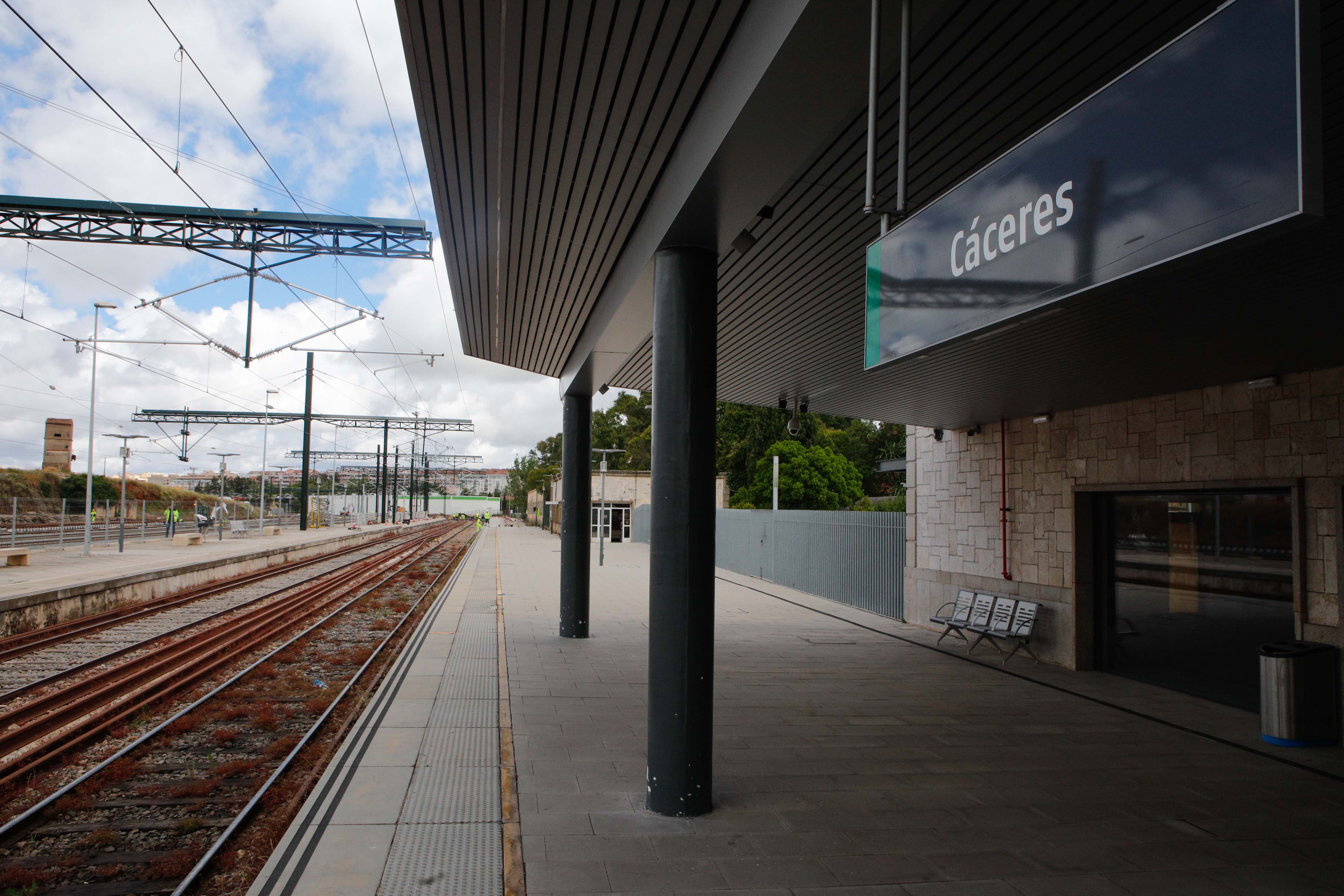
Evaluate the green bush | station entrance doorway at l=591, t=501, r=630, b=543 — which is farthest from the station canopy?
the green bush

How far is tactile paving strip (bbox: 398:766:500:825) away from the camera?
4586 millimetres

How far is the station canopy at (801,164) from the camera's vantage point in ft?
10.0

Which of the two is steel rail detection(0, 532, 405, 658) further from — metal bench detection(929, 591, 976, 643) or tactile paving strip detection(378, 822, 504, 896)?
metal bench detection(929, 591, 976, 643)

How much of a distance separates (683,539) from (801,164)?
2.17 meters

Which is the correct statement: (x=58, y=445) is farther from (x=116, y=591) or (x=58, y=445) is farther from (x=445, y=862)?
(x=445, y=862)

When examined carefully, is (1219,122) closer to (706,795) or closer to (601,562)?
(706,795)

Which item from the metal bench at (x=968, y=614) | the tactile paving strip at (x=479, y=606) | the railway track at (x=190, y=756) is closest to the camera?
the railway track at (x=190, y=756)

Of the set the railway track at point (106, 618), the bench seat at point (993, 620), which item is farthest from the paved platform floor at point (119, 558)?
the bench seat at point (993, 620)

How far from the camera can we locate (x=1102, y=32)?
10.8 feet

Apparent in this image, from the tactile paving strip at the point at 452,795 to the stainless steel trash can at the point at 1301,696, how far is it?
618 cm

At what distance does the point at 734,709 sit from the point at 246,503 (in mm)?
52434

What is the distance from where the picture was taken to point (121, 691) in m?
8.59

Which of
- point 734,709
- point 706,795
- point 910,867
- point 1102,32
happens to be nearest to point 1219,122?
point 1102,32

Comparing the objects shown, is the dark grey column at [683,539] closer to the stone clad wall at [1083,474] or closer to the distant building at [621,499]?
the stone clad wall at [1083,474]
